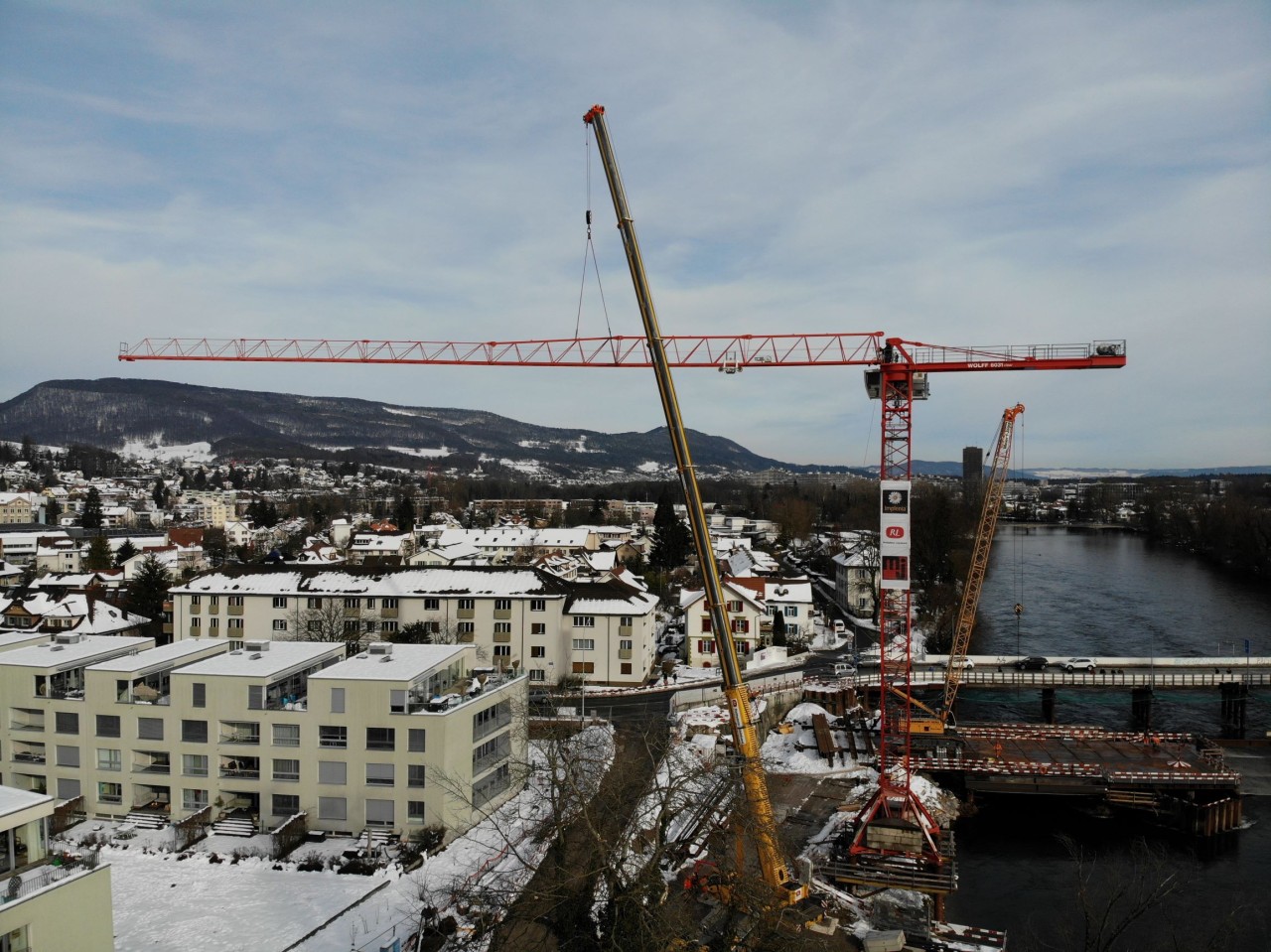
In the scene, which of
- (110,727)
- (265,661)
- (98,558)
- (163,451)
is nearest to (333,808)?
(265,661)

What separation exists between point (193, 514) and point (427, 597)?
2819 inches

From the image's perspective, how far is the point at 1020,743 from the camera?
21.1m

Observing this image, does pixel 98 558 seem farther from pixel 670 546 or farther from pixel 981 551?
pixel 981 551

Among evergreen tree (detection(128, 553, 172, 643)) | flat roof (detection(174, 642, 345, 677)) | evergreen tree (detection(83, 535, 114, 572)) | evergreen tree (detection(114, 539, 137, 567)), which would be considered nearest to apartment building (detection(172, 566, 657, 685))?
evergreen tree (detection(128, 553, 172, 643))

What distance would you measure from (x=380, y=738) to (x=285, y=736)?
1.85 metres

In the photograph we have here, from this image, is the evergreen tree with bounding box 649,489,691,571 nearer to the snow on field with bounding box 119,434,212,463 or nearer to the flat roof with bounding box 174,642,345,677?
the flat roof with bounding box 174,642,345,677

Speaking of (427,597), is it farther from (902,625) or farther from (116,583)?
(116,583)

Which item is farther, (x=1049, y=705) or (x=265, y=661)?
(x=1049, y=705)

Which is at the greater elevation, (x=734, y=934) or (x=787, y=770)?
(x=734, y=934)

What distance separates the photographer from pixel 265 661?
55.3 feet

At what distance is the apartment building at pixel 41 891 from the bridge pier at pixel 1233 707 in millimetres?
27048

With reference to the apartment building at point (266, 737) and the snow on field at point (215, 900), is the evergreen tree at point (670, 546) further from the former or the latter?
the snow on field at point (215, 900)

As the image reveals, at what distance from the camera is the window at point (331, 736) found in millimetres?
15282

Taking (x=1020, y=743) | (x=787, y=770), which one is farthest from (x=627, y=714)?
(x=1020, y=743)
